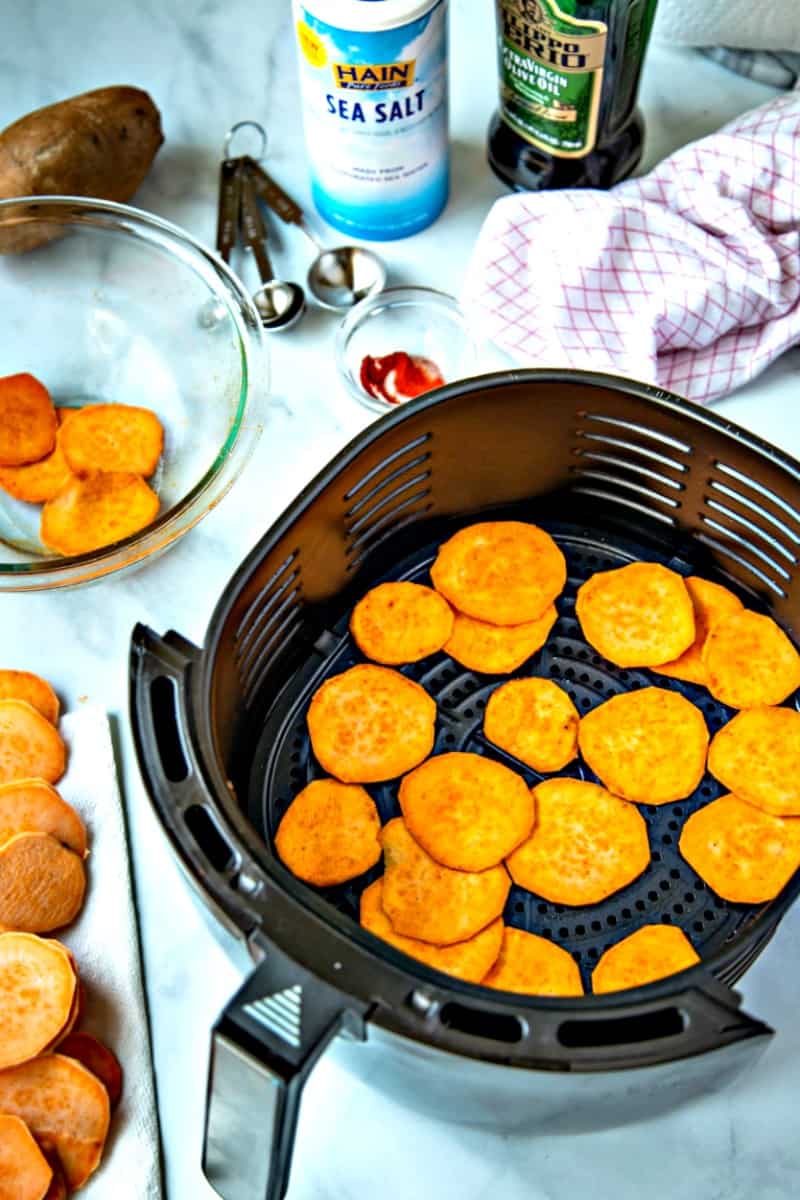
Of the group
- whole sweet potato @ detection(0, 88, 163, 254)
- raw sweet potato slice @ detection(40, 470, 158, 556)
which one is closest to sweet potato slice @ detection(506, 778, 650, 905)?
raw sweet potato slice @ detection(40, 470, 158, 556)

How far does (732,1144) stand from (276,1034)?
403mm

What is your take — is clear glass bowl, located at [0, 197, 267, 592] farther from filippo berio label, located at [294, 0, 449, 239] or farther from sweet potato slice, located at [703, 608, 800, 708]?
sweet potato slice, located at [703, 608, 800, 708]

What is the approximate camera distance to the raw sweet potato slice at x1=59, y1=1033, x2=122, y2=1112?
797 mm

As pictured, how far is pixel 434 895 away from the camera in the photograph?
803 mm

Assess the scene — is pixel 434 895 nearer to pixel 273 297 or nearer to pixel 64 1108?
pixel 64 1108

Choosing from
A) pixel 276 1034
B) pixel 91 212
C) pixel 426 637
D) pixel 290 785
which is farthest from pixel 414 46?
pixel 276 1034

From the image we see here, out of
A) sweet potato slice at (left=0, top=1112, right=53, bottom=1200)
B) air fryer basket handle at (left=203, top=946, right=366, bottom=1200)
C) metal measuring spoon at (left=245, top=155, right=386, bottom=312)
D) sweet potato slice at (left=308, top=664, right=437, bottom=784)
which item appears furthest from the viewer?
metal measuring spoon at (left=245, top=155, right=386, bottom=312)

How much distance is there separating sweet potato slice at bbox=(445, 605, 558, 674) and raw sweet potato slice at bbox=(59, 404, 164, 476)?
307mm

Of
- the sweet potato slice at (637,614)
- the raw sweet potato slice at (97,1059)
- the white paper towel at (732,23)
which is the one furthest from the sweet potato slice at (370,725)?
the white paper towel at (732,23)

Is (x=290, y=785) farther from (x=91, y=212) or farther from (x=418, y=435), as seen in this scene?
(x=91, y=212)

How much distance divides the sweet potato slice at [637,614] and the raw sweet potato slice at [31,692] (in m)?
0.40

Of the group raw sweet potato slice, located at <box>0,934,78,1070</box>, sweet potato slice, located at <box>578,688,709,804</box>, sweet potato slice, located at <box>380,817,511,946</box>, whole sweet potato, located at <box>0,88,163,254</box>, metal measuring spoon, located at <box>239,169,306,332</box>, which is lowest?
raw sweet potato slice, located at <box>0,934,78,1070</box>

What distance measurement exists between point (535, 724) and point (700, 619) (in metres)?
0.14

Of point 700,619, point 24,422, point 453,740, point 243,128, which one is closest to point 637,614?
point 700,619
